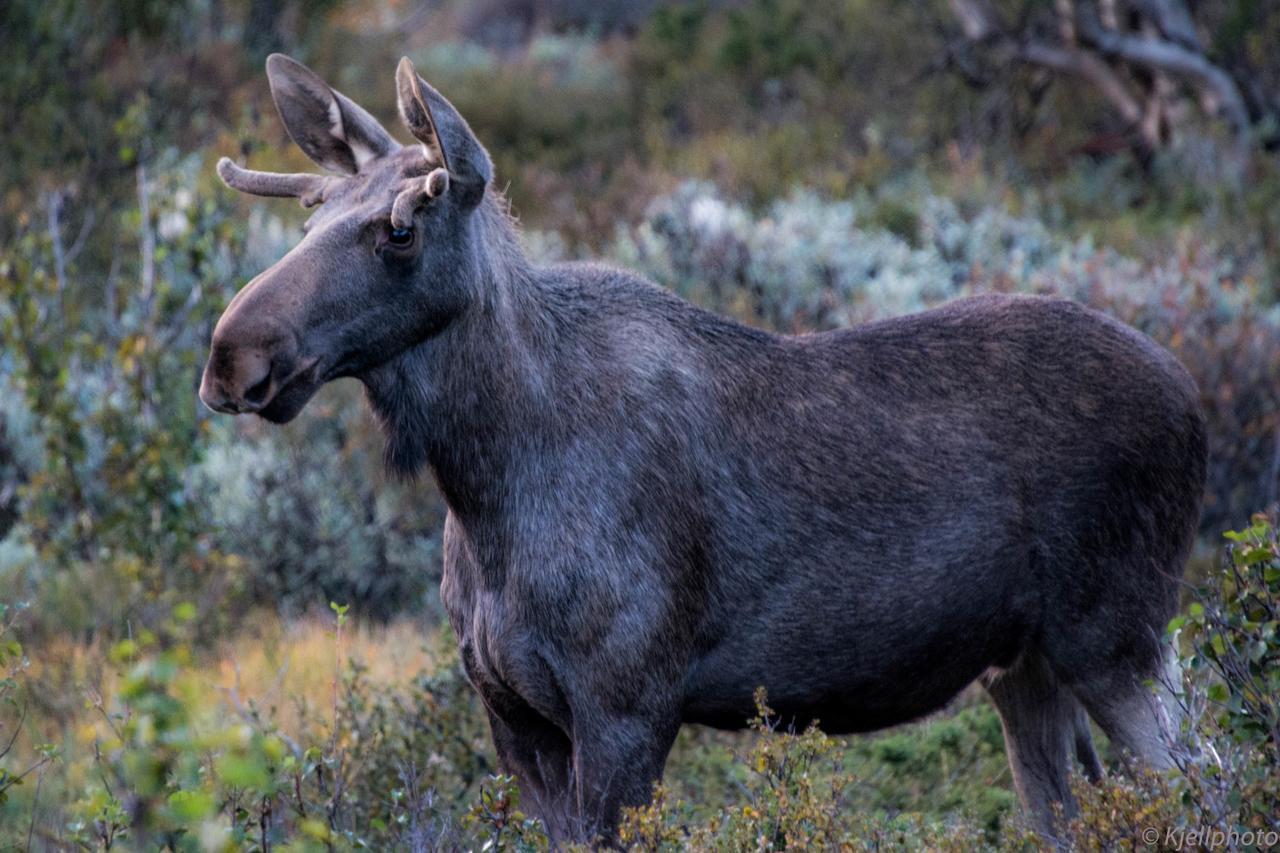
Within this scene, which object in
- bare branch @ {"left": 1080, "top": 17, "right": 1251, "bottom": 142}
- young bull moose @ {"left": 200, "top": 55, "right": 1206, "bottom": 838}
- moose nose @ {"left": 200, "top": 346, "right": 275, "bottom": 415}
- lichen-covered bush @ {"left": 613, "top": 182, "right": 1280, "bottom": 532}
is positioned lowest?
bare branch @ {"left": 1080, "top": 17, "right": 1251, "bottom": 142}

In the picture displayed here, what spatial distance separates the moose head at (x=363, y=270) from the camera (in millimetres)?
3598

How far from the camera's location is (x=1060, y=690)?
16.3ft

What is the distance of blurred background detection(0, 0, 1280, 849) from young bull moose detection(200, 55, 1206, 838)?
0.38 metres

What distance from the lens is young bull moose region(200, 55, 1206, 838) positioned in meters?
3.89

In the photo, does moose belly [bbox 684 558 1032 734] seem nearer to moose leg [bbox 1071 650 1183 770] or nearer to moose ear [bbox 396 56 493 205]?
moose leg [bbox 1071 650 1183 770]

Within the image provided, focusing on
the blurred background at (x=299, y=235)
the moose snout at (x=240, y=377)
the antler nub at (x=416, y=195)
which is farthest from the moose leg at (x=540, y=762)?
the antler nub at (x=416, y=195)

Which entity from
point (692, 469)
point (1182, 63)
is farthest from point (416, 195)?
point (1182, 63)

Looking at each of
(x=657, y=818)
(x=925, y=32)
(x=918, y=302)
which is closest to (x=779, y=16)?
(x=925, y=32)

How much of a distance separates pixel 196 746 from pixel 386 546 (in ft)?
20.9

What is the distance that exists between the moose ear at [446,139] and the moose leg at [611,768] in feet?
4.68

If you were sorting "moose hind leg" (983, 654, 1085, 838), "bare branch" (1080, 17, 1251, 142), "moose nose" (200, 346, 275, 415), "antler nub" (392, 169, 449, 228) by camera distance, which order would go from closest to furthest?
"moose nose" (200, 346, 275, 415), "antler nub" (392, 169, 449, 228), "moose hind leg" (983, 654, 1085, 838), "bare branch" (1080, 17, 1251, 142)

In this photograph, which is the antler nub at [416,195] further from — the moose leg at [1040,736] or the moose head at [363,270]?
the moose leg at [1040,736]

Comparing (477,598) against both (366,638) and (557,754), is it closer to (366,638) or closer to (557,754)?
(557,754)

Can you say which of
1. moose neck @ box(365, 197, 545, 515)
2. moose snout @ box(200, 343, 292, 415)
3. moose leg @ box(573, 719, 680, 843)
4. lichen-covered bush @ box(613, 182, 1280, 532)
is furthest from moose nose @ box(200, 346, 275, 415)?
lichen-covered bush @ box(613, 182, 1280, 532)
